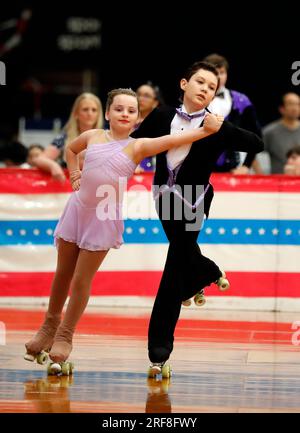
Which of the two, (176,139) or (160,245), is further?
(160,245)

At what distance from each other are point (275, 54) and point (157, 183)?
992cm

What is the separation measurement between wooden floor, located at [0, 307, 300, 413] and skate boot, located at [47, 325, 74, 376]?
62mm

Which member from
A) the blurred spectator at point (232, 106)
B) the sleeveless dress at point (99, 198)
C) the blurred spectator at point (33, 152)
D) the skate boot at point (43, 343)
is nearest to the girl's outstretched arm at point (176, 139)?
the sleeveless dress at point (99, 198)

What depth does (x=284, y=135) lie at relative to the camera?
11.2 meters

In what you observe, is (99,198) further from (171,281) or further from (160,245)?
(160,245)

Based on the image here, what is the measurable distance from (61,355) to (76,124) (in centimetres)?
322

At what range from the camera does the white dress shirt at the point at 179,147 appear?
6414 mm

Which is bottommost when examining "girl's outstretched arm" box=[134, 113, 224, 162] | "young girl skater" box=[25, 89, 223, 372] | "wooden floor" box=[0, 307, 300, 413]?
"wooden floor" box=[0, 307, 300, 413]

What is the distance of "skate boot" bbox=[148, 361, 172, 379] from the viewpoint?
633 cm

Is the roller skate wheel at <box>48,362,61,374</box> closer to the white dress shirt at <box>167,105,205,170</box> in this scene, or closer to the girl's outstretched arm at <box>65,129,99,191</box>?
the girl's outstretched arm at <box>65,129,99,191</box>

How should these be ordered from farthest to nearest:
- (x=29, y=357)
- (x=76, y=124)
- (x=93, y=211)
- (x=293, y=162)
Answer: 1. (x=293, y=162)
2. (x=76, y=124)
3. (x=29, y=357)
4. (x=93, y=211)

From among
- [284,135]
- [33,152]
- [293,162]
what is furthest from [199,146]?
[284,135]

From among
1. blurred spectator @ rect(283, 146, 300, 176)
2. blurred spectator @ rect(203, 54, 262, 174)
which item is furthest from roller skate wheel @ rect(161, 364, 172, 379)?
blurred spectator @ rect(283, 146, 300, 176)

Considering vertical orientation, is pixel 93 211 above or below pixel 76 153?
below
